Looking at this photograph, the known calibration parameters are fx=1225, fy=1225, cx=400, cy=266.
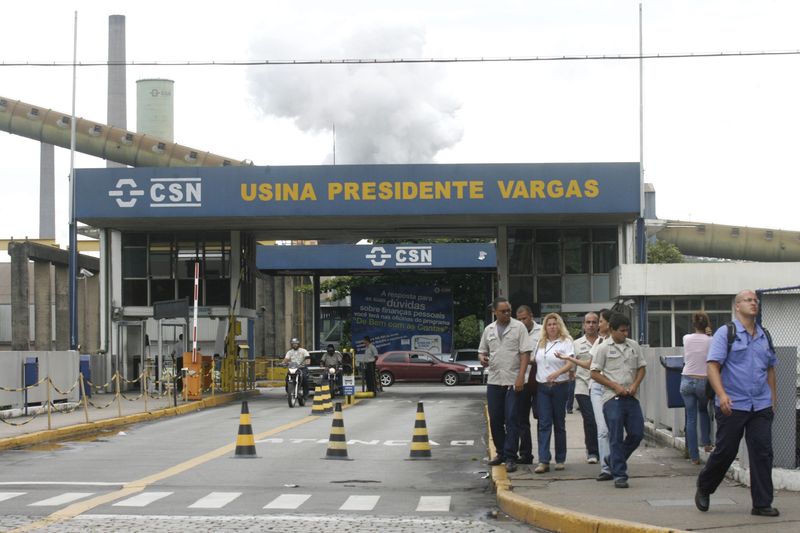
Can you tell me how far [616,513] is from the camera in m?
10.2

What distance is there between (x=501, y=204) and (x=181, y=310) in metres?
10.2

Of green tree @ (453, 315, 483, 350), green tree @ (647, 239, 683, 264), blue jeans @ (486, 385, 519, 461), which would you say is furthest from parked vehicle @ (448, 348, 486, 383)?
blue jeans @ (486, 385, 519, 461)

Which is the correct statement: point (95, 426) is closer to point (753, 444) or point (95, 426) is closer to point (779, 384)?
point (779, 384)

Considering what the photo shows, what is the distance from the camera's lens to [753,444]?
9.66 meters

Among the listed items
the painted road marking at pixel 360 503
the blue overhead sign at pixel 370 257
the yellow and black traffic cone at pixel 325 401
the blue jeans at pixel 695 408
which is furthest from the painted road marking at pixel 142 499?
the blue overhead sign at pixel 370 257

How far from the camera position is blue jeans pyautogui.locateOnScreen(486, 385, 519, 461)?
13.7 meters

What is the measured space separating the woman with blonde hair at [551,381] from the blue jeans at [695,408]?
61.1 inches

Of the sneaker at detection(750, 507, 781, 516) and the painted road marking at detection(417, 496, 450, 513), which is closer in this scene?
the sneaker at detection(750, 507, 781, 516)

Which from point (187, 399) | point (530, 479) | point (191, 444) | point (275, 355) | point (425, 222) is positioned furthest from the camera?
point (275, 355)

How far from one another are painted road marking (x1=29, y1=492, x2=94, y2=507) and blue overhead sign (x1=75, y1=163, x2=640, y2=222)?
80.7 ft

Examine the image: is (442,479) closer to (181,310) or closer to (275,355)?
(181,310)

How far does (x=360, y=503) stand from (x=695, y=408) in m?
4.45

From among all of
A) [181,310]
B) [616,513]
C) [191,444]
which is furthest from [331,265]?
[616,513]

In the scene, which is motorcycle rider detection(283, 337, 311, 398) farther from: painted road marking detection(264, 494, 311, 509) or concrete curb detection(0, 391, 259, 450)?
painted road marking detection(264, 494, 311, 509)
